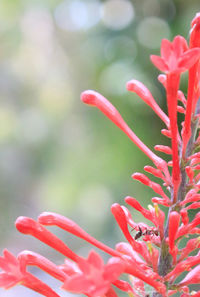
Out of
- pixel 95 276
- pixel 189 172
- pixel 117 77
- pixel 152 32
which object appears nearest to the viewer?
pixel 95 276

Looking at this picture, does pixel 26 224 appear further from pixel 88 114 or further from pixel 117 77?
pixel 88 114

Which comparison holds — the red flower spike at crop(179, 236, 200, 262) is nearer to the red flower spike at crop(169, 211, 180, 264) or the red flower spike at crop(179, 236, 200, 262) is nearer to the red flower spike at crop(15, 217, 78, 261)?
the red flower spike at crop(169, 211, 180, 264)

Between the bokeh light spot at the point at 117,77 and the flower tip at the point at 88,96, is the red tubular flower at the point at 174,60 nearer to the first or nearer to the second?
the flower tip at the point at 88,96

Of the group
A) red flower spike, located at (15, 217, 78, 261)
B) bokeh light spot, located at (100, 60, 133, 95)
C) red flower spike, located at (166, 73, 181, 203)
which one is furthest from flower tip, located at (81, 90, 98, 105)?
bokeh light spot, located at (100, 60, 133, 95)

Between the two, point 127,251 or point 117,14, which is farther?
point 117,14

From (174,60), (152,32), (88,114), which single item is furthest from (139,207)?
(88,114)

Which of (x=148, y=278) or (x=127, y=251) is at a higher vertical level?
(x=127, y=251)

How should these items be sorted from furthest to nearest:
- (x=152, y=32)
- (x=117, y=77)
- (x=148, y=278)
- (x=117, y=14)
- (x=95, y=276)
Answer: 1. (x=117, y=14)
2. (x=152, y=32)
3. (x=117, y=77)
4. (x=148, y=278)
5. (x=95, y=276)
